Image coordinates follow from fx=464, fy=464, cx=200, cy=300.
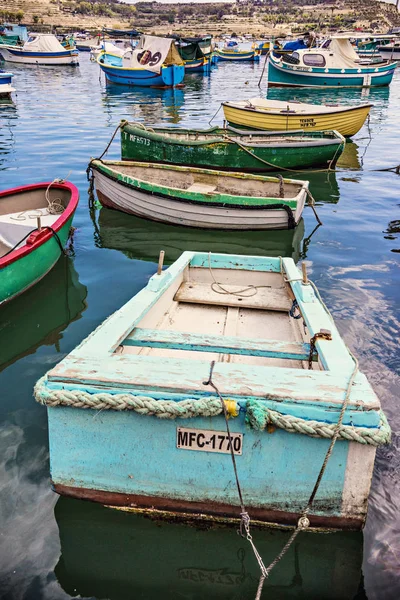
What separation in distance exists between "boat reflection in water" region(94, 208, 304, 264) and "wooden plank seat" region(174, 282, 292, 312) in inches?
110

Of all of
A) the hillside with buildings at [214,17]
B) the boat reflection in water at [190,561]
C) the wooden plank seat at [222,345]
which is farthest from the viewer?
the hillside with buildings at [214,17]

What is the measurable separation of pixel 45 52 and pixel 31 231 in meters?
42.7

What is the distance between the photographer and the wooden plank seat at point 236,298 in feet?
17.1

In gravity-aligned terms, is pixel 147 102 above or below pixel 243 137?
below

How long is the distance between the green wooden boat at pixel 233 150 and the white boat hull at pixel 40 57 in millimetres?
35118

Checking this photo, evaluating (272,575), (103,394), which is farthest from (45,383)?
(272,575)

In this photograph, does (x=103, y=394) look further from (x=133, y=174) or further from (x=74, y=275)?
(x=133, y=174)

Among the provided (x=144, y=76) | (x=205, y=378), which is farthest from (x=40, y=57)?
(x=205, y=378)

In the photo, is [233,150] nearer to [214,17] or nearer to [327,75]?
[327,75]

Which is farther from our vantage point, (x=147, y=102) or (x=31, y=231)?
(x=147, y=102)

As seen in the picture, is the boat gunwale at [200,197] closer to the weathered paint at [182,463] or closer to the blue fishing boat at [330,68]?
the weathered paint at [182,463]

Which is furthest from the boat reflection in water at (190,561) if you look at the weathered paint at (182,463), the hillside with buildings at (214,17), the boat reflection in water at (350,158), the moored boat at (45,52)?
the hillside with buildings at (214,17)

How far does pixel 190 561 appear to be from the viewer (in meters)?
3.05

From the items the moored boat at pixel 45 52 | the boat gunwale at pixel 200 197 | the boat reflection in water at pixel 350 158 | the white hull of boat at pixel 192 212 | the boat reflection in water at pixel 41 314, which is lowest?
the boat reflection in water at pixel 41 314
